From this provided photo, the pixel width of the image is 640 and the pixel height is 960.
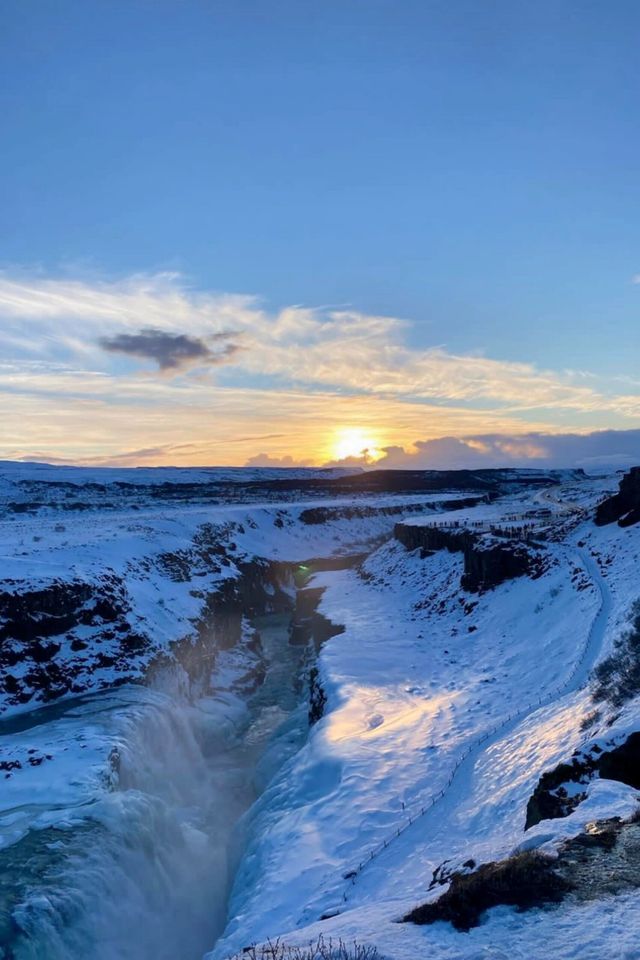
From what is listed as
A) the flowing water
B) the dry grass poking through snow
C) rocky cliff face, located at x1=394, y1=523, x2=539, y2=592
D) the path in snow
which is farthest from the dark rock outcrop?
rocky cliff face, located at x1=394, y1=523, x2=539, y2=592

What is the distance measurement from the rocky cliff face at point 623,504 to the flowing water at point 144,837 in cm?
2317

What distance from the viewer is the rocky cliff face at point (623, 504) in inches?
1484

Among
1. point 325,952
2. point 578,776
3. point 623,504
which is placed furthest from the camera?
point 623,504

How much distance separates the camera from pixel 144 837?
17.7 metres

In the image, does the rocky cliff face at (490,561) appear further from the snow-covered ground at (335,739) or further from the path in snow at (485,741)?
the path in snow at (485,741)

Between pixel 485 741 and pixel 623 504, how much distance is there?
79.9 feet

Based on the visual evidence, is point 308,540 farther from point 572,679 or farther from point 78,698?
point 572,679

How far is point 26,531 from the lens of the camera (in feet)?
151

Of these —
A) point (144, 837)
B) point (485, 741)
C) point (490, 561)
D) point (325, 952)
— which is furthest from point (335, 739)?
point (490, 561)

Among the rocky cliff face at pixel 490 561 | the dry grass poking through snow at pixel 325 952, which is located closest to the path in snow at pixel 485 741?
the dry grass poking through snow at pixel 325 952

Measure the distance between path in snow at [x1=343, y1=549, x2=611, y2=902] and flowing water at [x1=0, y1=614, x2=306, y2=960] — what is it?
18.4 ft

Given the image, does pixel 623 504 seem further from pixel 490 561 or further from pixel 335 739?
pixel 335 739

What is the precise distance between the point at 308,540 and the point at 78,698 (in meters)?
46.7

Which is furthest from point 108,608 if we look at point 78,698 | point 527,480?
point 527,480
